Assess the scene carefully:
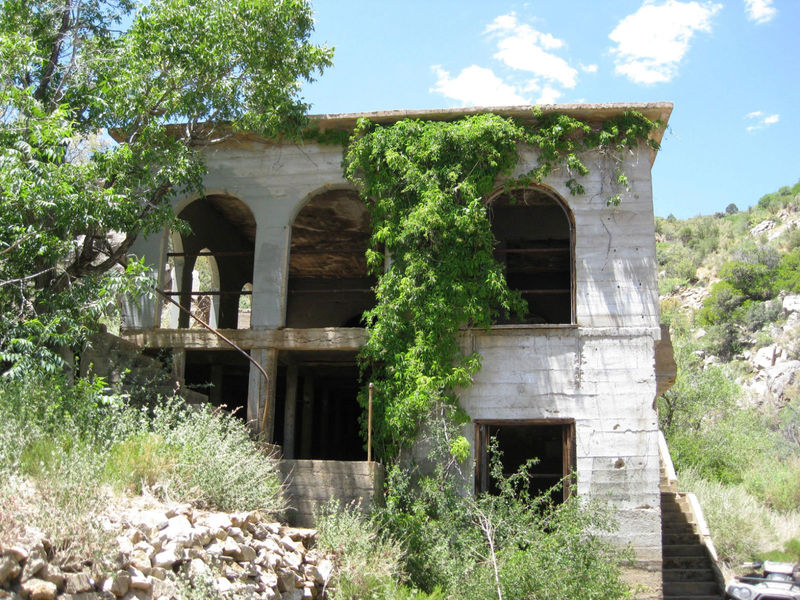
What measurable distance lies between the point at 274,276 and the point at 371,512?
4.96 metres

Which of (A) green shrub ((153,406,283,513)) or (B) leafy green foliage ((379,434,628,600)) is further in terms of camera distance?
(B) leafy green foliage ((379,434,628,600))

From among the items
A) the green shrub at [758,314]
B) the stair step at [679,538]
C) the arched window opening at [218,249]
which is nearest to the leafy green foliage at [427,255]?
the arched window opening at [218,249]

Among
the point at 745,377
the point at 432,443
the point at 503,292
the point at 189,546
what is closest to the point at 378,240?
the point at 503,292

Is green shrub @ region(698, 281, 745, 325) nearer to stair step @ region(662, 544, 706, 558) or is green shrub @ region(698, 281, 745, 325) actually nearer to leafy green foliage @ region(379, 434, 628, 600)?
stair step @ region(662, 544, 706, 558)

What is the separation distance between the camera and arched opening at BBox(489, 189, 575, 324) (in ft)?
62.6

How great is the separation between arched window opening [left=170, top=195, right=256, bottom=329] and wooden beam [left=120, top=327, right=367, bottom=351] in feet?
6.88

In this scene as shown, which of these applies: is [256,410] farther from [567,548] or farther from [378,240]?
[567,548]

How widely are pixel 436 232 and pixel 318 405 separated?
8839 mm

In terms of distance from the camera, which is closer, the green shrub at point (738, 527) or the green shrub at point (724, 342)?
the green shrub at point (738, 527)

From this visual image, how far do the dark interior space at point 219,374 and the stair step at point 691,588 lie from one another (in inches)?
344

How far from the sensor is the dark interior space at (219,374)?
17.7m

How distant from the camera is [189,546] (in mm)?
8477

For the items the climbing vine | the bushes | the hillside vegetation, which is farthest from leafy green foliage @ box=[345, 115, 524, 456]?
the hillside vegetation

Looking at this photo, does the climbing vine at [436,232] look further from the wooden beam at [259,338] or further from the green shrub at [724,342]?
the green shrub at [724,342]
